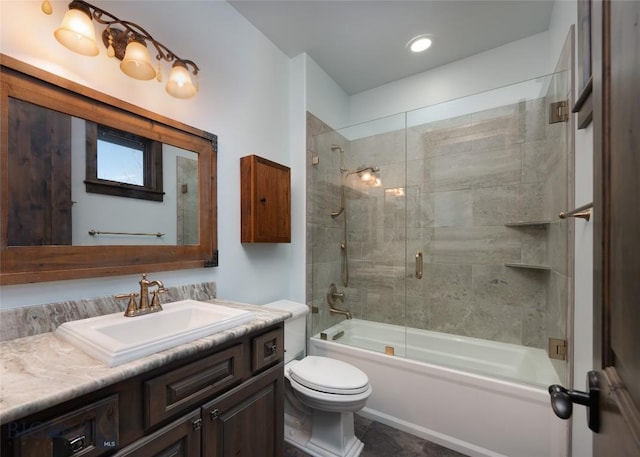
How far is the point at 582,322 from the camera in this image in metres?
1.23

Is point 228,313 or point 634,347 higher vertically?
point 634,347

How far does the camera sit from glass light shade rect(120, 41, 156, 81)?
3.81 ft

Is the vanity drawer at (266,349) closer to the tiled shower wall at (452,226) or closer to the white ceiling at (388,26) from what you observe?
the tiled shower wall at (452,226)

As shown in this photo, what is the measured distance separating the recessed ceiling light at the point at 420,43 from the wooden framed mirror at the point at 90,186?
1.73 metres

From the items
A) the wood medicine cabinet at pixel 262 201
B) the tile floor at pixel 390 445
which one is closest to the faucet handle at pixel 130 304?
the wood medicine cabinet at pixel 262 201

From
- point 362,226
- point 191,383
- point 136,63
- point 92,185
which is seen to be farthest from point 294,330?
point 136,63

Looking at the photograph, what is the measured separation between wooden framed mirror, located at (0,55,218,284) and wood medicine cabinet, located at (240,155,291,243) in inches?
9.9

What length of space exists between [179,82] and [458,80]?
2211 millimetres

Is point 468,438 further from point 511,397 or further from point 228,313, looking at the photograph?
point 228,313

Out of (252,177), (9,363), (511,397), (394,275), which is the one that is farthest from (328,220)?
(9,363)

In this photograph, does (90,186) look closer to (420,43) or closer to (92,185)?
(92,185)

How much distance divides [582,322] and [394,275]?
139 cm

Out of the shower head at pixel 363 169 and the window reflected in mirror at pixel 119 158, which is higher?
the shower head at pixel 363 169

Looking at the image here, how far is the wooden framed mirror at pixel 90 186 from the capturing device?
3.09 ft
